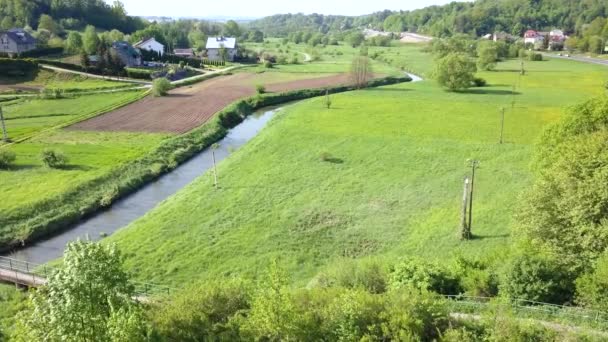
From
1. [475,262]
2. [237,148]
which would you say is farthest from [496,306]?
[237,148]

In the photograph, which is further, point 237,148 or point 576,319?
point 237,148

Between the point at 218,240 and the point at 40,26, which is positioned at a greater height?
the point at 40,26

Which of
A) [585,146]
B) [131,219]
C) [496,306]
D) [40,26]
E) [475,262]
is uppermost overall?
[40,26]

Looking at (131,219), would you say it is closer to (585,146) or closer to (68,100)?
(585,146)

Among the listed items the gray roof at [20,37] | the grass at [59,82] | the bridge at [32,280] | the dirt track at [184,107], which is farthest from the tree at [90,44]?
the bridge at [32,280]

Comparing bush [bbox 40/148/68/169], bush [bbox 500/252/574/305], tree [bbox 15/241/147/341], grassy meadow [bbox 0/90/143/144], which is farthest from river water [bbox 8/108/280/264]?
grassy meadow [bbox 0/90/143/144]

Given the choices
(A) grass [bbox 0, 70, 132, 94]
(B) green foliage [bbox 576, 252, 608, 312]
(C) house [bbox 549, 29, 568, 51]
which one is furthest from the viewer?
(C) house [bbox 549, 29, 568, 51]

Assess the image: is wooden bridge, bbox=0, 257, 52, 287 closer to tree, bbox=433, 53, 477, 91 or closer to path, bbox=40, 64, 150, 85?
tree, bbox=433, 53, 477, 91
